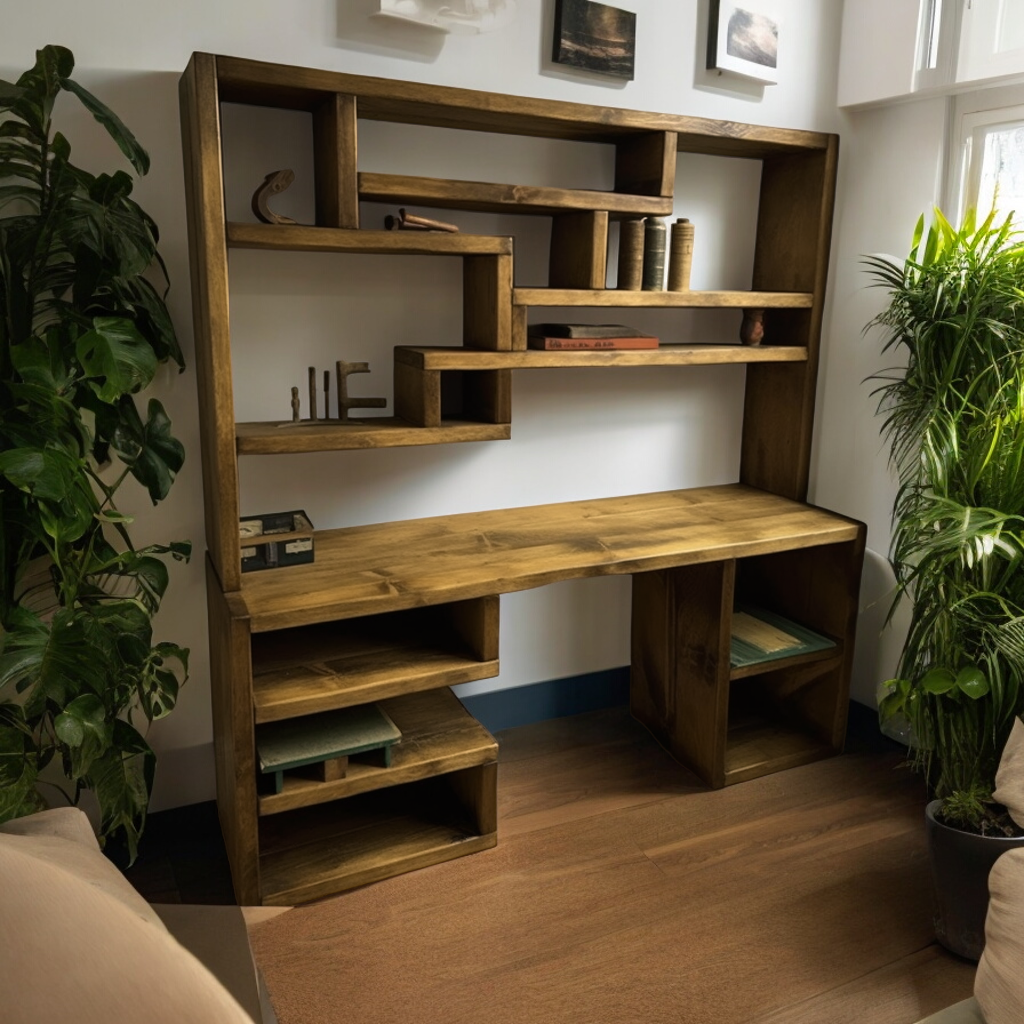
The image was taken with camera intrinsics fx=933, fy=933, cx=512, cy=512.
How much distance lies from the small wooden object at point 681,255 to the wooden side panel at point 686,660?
0.80 m

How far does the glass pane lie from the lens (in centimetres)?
251

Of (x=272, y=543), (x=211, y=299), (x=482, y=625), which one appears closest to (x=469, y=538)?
(x=482, y=625)

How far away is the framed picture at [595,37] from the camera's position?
2467 millimetres

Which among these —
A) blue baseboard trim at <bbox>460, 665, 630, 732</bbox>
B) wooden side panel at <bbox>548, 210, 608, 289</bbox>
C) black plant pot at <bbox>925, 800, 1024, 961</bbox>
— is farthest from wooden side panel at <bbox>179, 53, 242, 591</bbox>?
black plant pot at <bbox>925, 800, 1024, 961</bbox>

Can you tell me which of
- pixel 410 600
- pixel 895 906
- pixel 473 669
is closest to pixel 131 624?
pixel 410 600

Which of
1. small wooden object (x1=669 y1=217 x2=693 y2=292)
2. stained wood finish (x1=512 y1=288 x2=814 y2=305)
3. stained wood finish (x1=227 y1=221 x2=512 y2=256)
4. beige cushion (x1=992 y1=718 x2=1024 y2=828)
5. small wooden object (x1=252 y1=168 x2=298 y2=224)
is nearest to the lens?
beige cushion (x1=992 y1=718 x2=1024 y2=828)

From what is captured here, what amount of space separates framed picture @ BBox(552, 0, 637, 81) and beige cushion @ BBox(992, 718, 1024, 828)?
1.94 metres

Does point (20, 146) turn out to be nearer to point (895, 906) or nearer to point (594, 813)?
point (594, 813)

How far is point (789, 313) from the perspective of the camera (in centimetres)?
295

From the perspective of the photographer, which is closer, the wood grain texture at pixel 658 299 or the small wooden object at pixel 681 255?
the wood grain texture at pixel 658 299

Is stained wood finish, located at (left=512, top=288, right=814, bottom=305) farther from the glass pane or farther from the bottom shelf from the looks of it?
the bottom shelf

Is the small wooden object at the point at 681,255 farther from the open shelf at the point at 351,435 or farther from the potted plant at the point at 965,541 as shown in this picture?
the open shelf at the point at 351,435

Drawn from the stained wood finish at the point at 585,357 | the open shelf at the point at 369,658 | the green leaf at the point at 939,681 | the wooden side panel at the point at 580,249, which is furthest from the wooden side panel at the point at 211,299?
the green leaf at the point at 939,681

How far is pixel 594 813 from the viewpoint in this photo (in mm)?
2605
